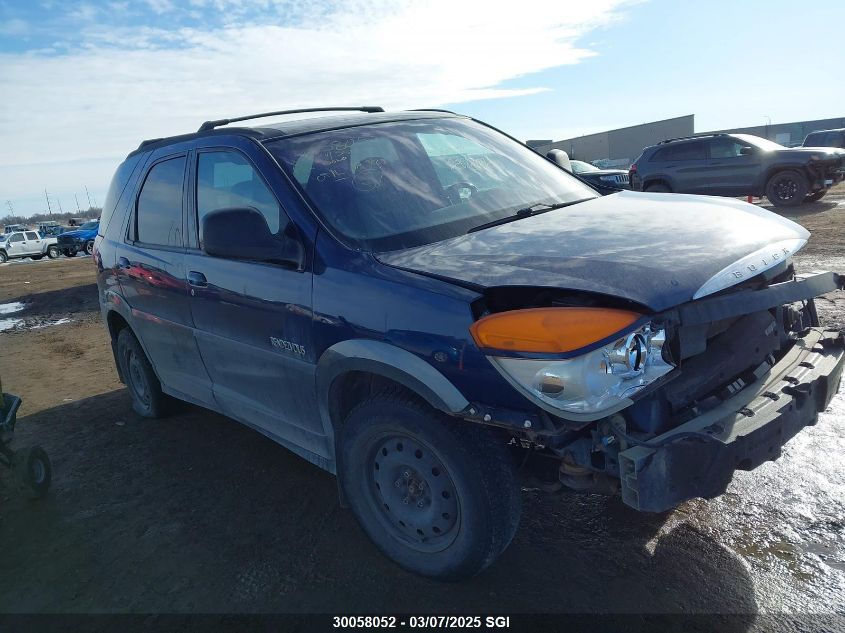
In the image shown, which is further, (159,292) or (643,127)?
(643,127)

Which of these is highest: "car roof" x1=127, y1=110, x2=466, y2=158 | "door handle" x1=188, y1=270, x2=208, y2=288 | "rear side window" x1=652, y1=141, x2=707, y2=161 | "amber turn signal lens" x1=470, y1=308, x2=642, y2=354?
"car roof" x1=127, y1=110, x2=466, y2=158

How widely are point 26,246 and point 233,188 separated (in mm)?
36978

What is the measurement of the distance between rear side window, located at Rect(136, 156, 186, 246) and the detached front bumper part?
2.96 metres

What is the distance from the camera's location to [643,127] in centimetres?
5419

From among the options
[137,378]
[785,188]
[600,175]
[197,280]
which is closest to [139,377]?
[137,378]

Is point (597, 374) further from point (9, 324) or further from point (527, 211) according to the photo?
point (9, 324)

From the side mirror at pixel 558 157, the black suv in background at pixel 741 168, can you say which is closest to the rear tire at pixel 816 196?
the black suv in background at pixel 741 168

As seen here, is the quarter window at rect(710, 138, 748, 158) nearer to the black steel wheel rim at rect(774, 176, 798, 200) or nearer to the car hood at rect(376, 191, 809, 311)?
the black steel wheel rim at rect(774, 176, 798, 200)

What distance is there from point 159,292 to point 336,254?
6.13 ft

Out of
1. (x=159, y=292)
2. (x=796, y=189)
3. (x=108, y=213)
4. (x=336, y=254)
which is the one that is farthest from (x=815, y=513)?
(x=796, y=189)

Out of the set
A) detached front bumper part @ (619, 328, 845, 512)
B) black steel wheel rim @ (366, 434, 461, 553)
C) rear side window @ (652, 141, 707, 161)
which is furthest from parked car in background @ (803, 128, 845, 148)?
black steel wheel rim @ (366, 434, 461, 553)

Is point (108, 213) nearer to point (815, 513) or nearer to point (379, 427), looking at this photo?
point (379, 427)

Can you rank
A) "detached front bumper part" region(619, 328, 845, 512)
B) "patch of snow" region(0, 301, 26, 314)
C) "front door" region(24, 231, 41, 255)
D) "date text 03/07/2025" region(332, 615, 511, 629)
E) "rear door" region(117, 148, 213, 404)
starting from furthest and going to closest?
"front door" region(24, 231, 41, 255), "patch of snow" region(0, 301, 26, 314), "rear door" region(117, 148, 213, 404), "date text 03/07/2025" region(332, 615, 511, 629), "detached front bumper part" region(619, 328, 845, 512)

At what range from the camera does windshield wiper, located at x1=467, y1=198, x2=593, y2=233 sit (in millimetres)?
3131
